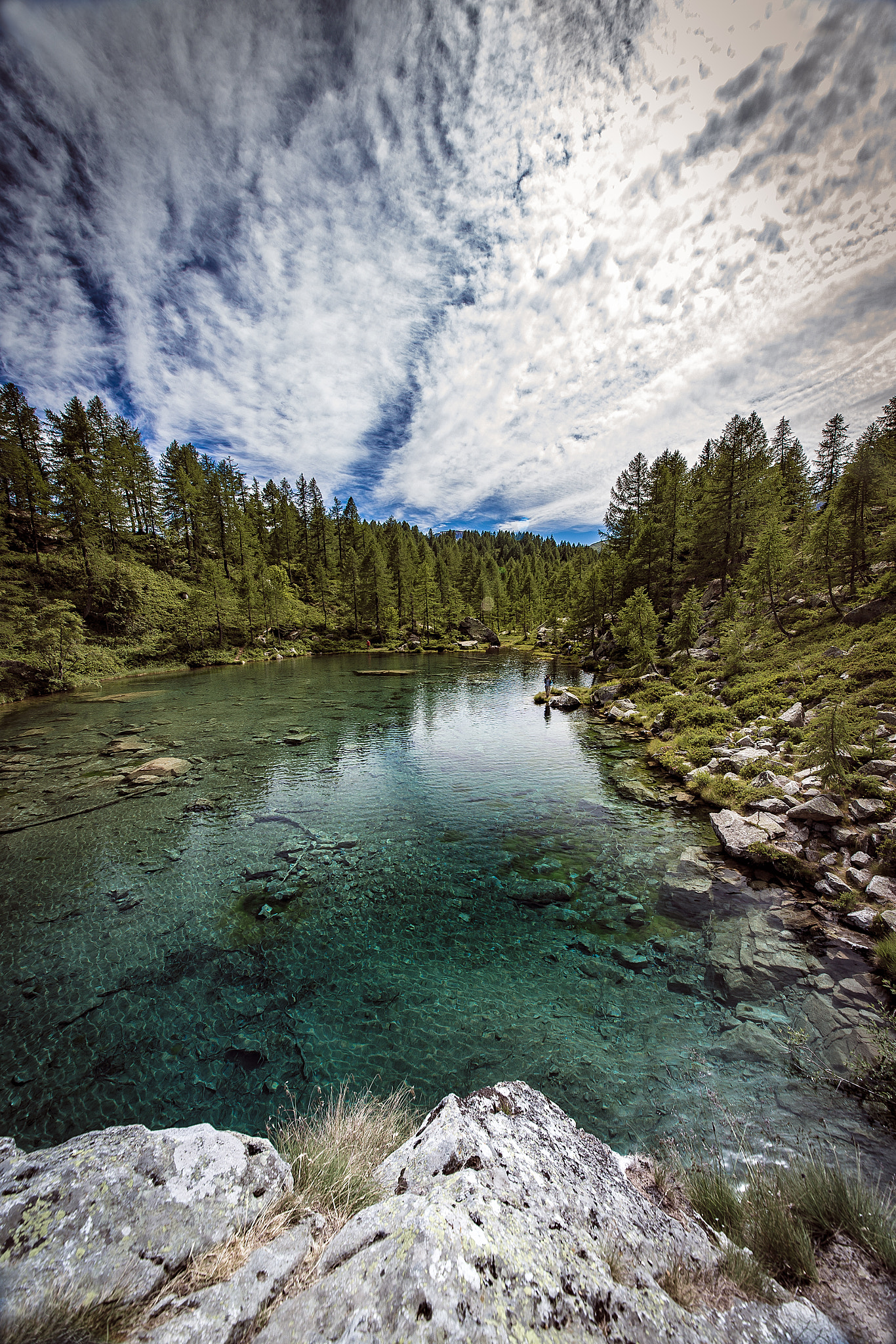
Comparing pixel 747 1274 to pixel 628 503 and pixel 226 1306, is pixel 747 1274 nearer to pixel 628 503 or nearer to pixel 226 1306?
pixel 226 1306

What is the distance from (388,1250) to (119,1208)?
90.0 inches

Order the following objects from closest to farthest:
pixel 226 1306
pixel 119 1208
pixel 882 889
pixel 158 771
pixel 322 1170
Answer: pixel 226 1306 < pixel 119 1208 < pixel 322 1170 < pixel 882 889 < pixel 158 771

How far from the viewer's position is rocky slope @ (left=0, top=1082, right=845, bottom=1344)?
2459 mm

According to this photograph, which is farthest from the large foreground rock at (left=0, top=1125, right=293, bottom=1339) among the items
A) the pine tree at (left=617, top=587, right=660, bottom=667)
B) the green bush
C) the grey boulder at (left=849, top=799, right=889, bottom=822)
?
the pine tree at (left=617, top=587, right=660, bottom=667)

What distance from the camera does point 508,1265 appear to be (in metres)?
2.76

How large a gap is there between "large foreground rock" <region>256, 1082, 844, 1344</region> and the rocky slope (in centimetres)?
1

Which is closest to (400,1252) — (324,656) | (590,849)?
(590,849)

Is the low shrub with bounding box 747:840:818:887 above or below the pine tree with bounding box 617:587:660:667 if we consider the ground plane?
below

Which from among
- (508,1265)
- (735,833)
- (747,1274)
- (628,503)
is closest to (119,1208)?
(508,1265)

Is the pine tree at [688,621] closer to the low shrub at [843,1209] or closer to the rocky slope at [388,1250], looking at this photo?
the low shrub at [843,1209]

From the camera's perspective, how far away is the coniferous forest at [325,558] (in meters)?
30.3

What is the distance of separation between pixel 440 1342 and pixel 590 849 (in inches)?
447

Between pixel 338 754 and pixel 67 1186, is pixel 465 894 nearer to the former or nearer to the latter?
pixel 67 1186

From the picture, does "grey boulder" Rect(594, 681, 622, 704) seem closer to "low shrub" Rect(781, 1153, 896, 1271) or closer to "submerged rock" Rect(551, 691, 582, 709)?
"submerged rock" Rect(551, 691, 582, 709)
